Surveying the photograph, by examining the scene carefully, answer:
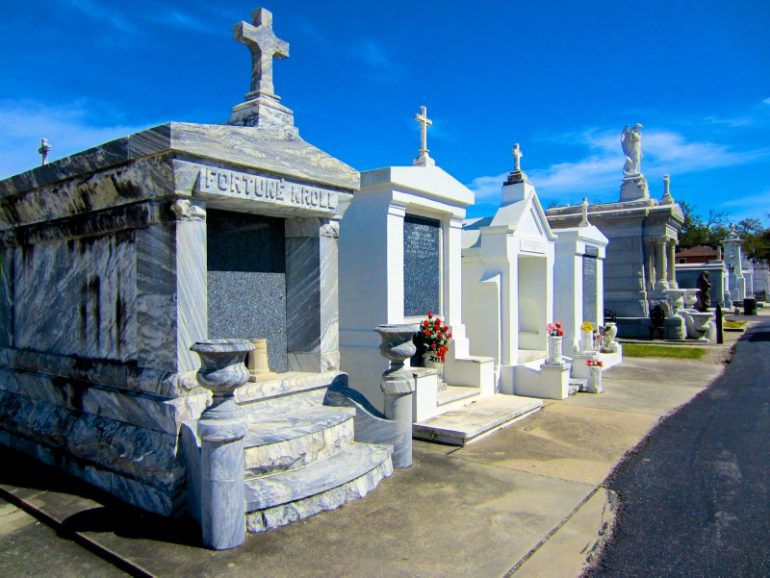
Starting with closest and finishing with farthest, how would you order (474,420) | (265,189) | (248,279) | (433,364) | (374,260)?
(265,189) < (248,279) < (474,420) < (374,260) < (433,364)

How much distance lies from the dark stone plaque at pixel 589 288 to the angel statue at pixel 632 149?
32.3 feet

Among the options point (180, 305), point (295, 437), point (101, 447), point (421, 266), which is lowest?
point (101, 447)

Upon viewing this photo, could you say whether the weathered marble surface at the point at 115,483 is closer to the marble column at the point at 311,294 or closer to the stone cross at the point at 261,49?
the marble column at the point at 311,294

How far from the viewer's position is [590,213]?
20.0m

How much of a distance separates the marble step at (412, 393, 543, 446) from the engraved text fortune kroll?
2.81 m

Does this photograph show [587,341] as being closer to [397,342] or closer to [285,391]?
[397,342]

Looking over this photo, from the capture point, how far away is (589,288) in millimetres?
12828

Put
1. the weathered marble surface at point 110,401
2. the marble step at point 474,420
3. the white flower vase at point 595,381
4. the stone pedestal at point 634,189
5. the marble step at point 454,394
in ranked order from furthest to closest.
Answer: the stone pedestal at point 634,189
the white flower vase at point 595,381
the marble step at point 454,394
the marble step at point 474,420
the weathered marble surface at point 110,401

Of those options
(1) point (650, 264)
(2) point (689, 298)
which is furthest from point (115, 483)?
(2) point (689, 298)

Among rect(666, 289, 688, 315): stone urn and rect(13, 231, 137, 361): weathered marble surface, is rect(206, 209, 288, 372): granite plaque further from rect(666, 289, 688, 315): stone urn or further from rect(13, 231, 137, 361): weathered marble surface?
rect(666, 289, 688, 315): stone urn

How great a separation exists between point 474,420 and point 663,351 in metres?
10.5

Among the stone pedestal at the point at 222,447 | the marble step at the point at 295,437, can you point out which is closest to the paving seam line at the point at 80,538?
the stone pedestal at the point at 222,447

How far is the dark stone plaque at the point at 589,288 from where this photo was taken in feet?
41.3

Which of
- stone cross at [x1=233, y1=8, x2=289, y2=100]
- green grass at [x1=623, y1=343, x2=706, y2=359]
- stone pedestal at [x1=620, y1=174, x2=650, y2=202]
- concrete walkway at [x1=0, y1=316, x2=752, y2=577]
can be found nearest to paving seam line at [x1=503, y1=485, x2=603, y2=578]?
concrete walkway at [x1=0, y1=316, x2=752, y2=577]
